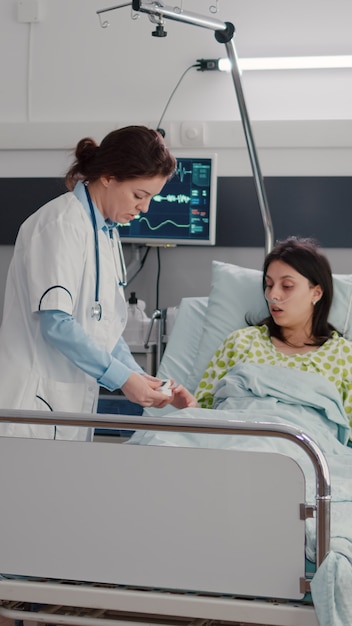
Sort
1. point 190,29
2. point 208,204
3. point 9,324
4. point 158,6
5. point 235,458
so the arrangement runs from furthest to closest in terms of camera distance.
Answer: point 190,29 → point 208,204 → point 158,6 → point 9,324 → point 235,458

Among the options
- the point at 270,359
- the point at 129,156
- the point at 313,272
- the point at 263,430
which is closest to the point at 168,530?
the point at 263,430

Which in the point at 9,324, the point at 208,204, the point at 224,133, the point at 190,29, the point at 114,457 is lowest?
the point at 114,457

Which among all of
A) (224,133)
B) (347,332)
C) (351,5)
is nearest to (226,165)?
(224,133)

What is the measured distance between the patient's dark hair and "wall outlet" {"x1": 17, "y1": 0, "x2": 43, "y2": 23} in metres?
1.88

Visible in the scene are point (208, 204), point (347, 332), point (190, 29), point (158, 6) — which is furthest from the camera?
point (190, 29)

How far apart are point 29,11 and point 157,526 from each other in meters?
3.12

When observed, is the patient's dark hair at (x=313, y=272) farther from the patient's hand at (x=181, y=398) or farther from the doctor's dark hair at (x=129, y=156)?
the doctor's dark hair at (x=129, y=156)

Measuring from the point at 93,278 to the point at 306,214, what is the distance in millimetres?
1893

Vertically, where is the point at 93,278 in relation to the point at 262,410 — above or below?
above

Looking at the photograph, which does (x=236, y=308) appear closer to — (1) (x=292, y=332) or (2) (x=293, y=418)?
(1) (x=292, y=332)

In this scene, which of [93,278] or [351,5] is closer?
[93,278]

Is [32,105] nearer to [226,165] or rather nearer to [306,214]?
[226,165]

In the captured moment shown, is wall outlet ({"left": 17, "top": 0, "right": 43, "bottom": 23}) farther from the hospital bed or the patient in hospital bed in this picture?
the hospital bed

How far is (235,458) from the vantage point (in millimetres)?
1739
